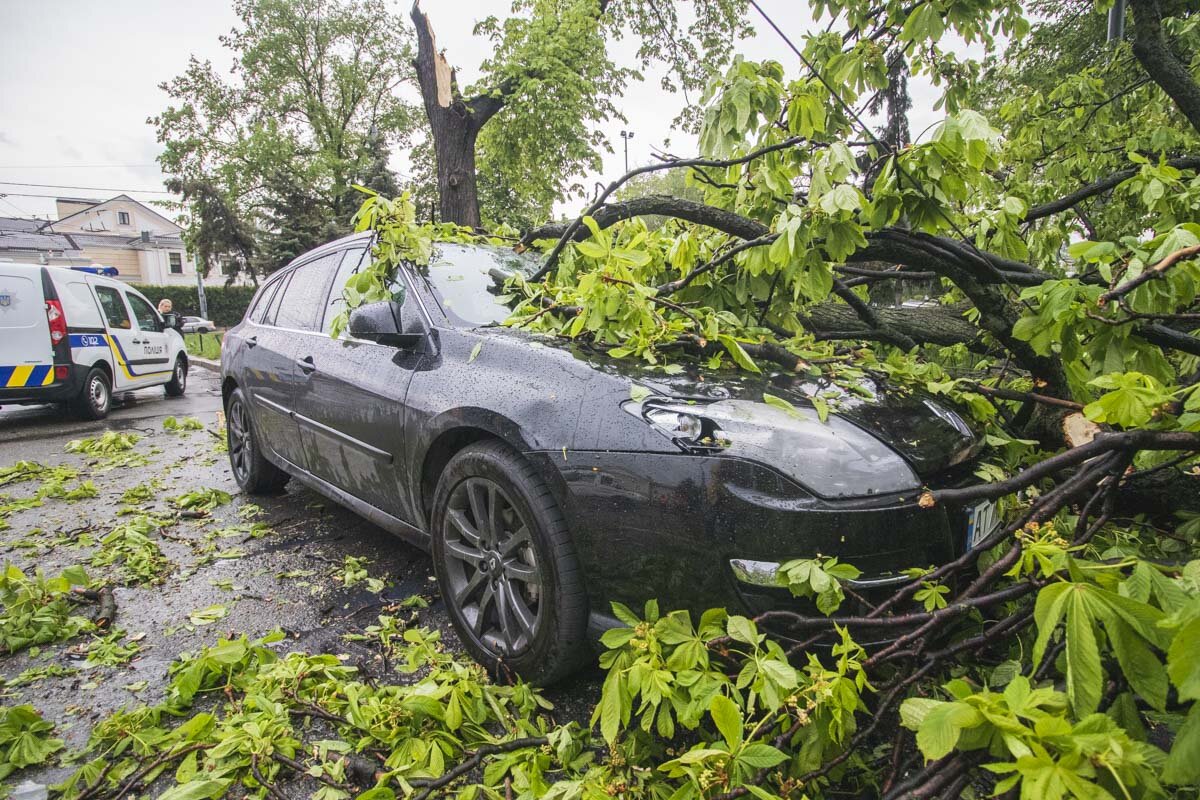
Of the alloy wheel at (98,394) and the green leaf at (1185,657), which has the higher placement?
the green leaf at (1185,657)

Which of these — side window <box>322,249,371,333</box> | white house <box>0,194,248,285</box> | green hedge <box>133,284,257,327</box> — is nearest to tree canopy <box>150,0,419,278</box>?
green hedge <box>133,284,257,327</box>

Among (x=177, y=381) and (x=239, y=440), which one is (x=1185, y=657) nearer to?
(x=239, y=440)

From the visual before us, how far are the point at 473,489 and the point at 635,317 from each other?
0.84m

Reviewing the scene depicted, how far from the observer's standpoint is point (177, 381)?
11016mm

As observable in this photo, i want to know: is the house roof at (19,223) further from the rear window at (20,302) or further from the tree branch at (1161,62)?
the tree branch at (1161,62)

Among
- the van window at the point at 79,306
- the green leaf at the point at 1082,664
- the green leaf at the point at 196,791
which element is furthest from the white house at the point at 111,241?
the green leaf at the point at 1082,664

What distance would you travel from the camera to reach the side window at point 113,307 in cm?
907

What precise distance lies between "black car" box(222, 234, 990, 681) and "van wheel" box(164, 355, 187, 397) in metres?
9.91

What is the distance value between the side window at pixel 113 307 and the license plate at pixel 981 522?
10867 millimetres

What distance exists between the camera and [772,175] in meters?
2.56

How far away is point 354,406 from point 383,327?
49 centimetres

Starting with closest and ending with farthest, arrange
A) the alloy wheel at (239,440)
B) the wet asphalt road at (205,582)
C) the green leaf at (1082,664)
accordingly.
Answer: the green leaf at (1082,664), the wet asphalt road at (205,582), the alloy wheel at (239,440)

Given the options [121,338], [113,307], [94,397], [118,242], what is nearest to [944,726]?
[94,397]

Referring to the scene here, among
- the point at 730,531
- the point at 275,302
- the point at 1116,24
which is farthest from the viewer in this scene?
the point at 1116,24
